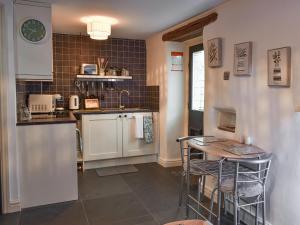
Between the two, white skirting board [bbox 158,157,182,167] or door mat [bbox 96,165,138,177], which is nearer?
door mat [bbox 96,165,138,177]

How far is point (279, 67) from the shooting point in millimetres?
2098

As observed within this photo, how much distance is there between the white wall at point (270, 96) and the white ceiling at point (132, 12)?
0.42 meters

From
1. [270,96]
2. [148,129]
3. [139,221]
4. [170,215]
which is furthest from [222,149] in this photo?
[148,129]

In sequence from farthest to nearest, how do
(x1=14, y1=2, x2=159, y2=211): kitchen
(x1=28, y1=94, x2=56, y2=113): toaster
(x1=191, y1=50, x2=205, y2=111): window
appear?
(x1=191, y1=50, x2=205, y2=111): window, (x1=28, y1=94, x2=56, y2=113): toaster, (x1=14, y1=2, x2=159, y2=211): kitchen

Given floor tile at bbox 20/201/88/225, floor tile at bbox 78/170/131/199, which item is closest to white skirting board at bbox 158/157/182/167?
floor tile at bbox 78/170/131/199

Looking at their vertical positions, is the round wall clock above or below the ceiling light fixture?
below

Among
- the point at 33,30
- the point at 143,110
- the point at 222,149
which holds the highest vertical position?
the point at 33,30

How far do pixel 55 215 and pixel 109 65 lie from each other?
2.74 m

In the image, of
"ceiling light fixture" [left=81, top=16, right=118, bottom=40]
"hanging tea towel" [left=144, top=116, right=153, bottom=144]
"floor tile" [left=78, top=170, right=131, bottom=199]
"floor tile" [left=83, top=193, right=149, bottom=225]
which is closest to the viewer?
"floor tile" [left=83, top=193, right=149, bottom=225]

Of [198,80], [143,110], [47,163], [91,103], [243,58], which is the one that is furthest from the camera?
[91,103]

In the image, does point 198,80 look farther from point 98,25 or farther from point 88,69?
point 88,69

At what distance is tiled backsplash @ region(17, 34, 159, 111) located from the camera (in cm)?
437

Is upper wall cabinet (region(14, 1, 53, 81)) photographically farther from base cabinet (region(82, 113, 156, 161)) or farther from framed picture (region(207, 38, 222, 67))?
framed picture (region(207, 38, 222, 67))

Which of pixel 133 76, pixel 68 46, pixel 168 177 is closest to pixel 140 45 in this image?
pixel 133 76
